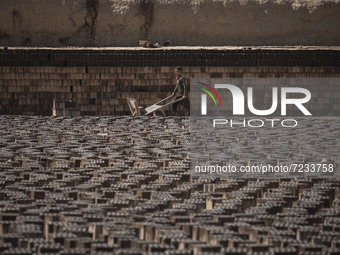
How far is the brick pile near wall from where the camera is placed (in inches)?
1087

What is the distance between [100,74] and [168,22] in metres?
8.64

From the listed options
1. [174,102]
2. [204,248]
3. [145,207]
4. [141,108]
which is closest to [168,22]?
[141,108]

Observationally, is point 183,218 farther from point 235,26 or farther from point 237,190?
point 235,26

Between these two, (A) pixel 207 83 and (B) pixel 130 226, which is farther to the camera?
(A) pixel 207 83

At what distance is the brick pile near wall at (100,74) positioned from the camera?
2761cm

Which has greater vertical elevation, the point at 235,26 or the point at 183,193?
→ the point at 235,26

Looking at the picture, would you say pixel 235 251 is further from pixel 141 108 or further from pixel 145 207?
pixel 141 108

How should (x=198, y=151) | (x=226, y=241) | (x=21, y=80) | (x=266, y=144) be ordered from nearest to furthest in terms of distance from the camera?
(x=226, y=241)
(x=198, y=151)
(x=266, y=144)
(x=21, y=80)

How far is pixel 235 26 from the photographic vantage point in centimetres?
3578

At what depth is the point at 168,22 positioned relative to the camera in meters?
35.8

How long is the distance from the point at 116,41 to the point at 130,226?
1077 inches

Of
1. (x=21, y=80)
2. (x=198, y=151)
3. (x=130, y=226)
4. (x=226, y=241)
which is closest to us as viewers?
(x=226, y=241)

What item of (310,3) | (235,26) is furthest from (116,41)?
(310,3)

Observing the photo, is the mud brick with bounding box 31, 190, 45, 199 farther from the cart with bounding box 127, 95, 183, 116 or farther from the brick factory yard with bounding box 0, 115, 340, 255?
the cart with bounding box 127, 95, 183, 116
